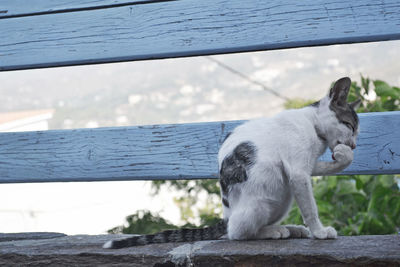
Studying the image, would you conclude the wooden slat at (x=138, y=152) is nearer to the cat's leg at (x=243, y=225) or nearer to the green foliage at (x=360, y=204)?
the cat's leg at (x=243, y=225)

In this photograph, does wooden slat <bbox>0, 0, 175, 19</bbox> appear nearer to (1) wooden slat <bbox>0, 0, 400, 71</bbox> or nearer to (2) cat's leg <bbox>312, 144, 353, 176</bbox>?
(1) wooden slat <bbox>0, 0, 400, 71</bbox>

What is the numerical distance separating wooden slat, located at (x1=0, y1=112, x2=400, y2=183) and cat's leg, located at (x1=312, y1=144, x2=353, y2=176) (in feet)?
A: 0.80

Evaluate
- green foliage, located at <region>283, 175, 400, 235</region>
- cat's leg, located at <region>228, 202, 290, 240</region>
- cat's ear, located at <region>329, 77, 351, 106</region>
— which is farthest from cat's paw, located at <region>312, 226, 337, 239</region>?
green foliage, located at <region>283, 175, 400, 235</region>

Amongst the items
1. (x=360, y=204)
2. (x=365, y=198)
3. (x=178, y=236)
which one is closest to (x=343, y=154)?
(x=178, y=236)

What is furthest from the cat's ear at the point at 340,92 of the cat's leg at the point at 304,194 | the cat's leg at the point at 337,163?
the cat's leg at the point at 304,194

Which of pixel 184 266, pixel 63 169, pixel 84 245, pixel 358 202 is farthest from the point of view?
pixel 358 202

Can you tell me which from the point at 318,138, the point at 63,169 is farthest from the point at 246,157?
the point at 63,169

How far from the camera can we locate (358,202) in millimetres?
2492

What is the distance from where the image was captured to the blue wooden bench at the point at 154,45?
173 centimetres

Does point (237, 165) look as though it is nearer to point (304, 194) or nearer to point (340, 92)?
point (304, 194)

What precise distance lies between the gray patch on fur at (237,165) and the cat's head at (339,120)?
0.23 metres

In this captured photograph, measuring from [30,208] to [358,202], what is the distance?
270 centimetres

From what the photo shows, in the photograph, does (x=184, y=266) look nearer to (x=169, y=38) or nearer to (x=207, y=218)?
(x=169, y=38)

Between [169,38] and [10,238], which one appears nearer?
[169,38]
